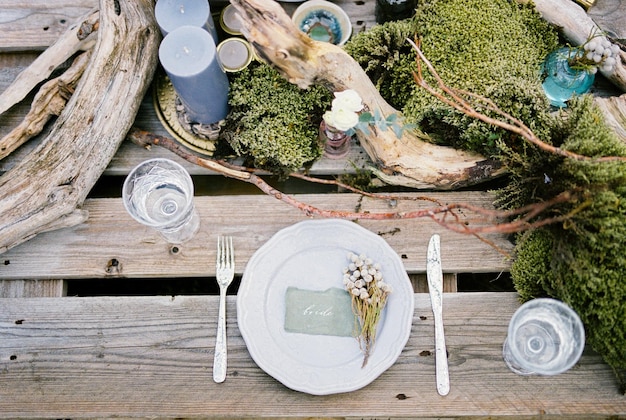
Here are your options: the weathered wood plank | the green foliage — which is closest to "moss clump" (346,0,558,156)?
the green foliage

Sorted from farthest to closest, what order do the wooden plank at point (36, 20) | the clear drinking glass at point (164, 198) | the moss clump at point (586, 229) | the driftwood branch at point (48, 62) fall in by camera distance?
the wooden plank at point (36, 20) → the driftwood branch at point (48, 62) → the clear drinking glass at point (164, 198) → the moss clump at point (586, 229)

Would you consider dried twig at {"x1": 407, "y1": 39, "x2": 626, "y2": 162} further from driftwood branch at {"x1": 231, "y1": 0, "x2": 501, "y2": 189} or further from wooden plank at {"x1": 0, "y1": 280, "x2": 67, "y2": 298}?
wooden plank at {"x1": 0, "y1": 280, "x2": 67, "y2": 298}

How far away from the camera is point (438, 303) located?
119cm

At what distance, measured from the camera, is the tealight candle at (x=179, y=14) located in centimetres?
119

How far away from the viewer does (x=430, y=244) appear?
1231 millimetres

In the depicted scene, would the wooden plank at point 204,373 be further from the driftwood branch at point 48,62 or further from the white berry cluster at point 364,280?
the driftwood branch at point 48,62

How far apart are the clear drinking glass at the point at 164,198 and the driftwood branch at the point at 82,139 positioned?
0.13 m

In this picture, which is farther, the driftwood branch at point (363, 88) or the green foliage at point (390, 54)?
the green foliage at point (390, 54)

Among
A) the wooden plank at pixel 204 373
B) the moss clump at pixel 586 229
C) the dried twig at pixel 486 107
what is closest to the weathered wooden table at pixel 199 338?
the wooden plank at pixel 204 373

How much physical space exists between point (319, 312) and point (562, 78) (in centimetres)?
80

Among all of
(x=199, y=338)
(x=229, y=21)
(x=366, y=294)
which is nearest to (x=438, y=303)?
(x=366, y=294)

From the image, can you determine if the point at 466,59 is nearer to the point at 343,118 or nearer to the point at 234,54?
the point at 343,118

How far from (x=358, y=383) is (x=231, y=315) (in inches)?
12.8

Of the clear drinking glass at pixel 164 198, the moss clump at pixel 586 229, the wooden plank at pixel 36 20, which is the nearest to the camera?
the moss clump at pixel 586 229
